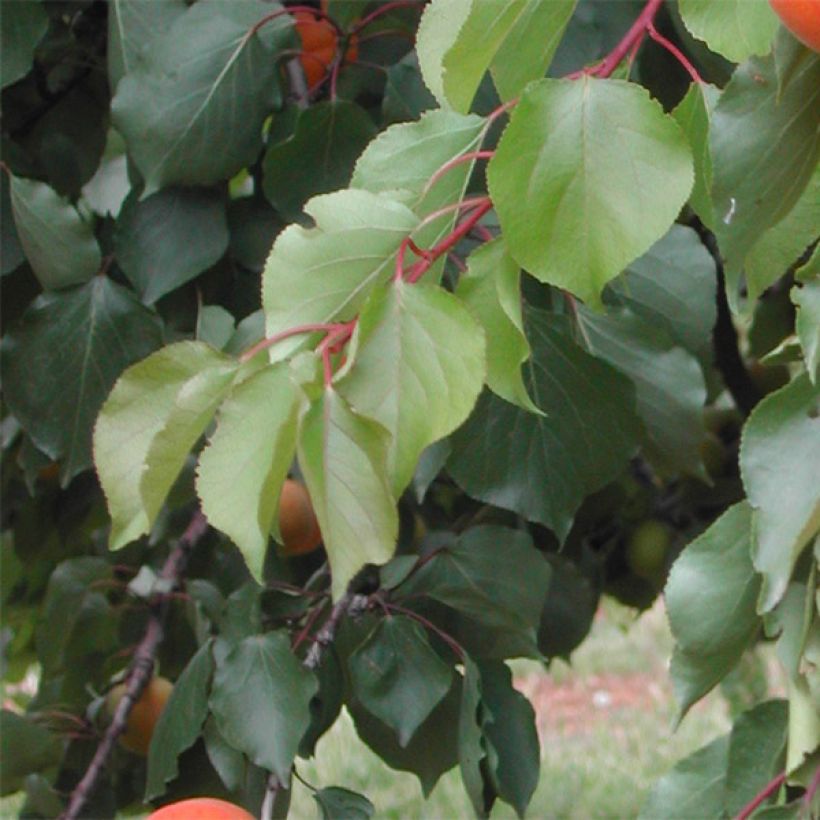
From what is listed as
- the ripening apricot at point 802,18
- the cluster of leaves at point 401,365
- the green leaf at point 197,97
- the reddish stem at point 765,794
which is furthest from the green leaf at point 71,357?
the ripening apricot at point 802,18

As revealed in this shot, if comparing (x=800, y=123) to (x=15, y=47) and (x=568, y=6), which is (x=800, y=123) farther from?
(x=15, y=47)

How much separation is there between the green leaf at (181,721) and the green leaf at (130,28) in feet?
1.52

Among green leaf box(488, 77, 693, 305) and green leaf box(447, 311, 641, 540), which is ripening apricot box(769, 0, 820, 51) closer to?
green leaf box(488, 77, 693, 305)

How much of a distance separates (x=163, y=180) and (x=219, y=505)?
669 mm

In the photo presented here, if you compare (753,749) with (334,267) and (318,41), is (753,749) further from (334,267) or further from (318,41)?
(318,41)

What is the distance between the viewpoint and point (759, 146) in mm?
604

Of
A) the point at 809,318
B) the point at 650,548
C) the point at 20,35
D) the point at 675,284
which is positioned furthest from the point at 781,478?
the point at 650,548

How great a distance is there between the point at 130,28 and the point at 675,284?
0.48 meters

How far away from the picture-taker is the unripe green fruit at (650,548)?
1757 millimetres

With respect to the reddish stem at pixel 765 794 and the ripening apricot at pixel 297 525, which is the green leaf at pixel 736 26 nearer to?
the reddish stem at pixel 765 794

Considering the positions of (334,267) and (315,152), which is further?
(315,152)

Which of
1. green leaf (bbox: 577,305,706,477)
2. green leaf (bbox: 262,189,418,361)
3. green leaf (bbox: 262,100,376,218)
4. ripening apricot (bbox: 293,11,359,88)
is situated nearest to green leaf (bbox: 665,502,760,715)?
green leaf (bbox: 262,189,418,361)

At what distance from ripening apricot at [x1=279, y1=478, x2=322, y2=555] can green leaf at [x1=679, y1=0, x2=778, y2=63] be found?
2.82 feet

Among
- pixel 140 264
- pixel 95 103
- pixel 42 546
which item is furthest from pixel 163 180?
pixel 42 546
